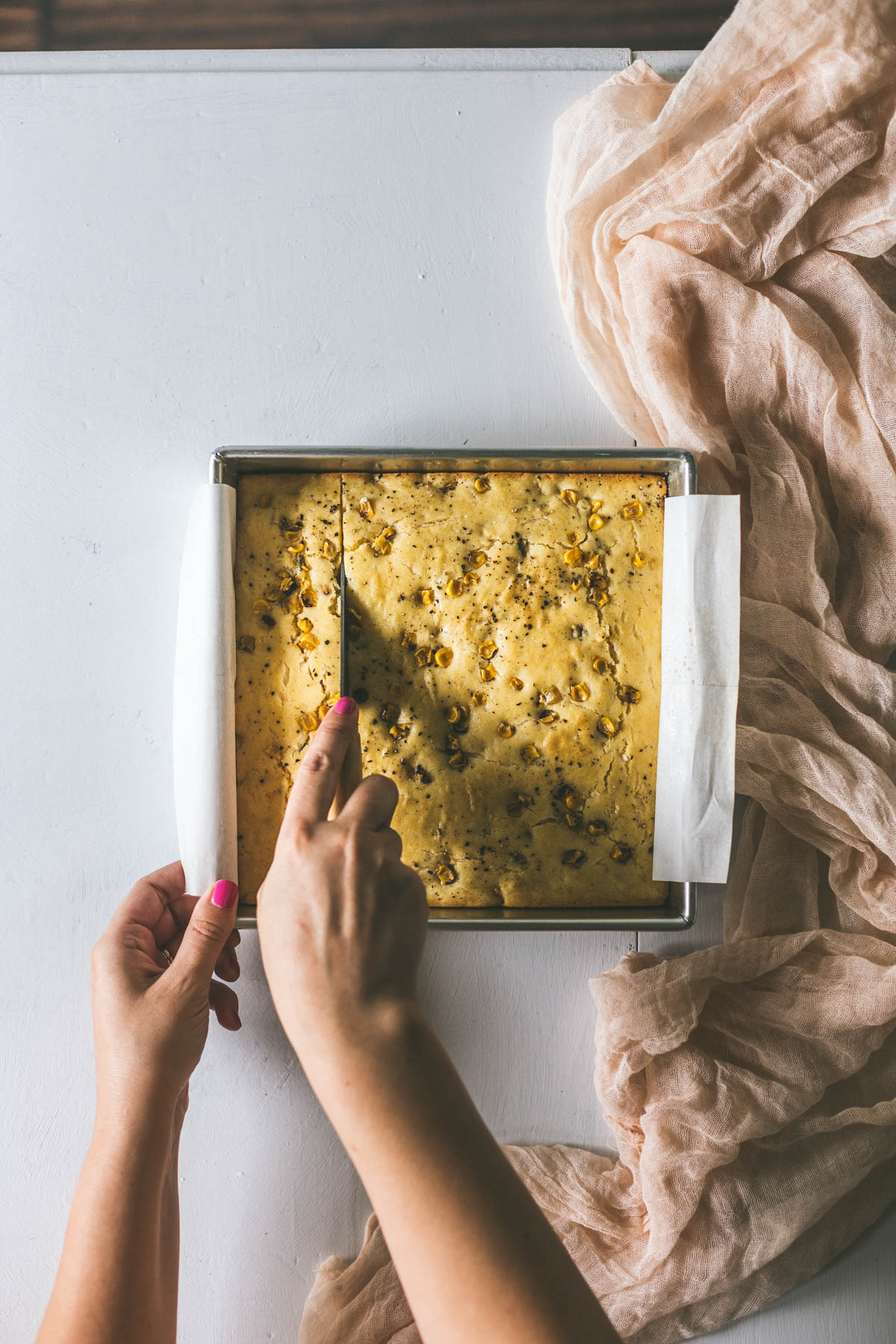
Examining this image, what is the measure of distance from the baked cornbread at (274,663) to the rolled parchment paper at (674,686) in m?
0.03

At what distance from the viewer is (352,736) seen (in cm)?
86

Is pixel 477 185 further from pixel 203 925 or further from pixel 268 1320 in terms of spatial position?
pixel 268 1320

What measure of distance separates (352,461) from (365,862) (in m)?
0.49

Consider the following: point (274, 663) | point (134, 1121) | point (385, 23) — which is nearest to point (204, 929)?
point (134, 1121)

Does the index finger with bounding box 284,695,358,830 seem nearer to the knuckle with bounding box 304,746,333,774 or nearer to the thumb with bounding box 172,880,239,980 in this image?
the knuckle with bounding box 304,746,333,774

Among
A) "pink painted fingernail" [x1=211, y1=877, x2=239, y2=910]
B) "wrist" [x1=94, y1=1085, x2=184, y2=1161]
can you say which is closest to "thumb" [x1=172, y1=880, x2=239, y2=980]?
"pink painted fingernail" [x1=211, y1=877, x2=239, y2=910]

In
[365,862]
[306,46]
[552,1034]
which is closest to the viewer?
[365,862]

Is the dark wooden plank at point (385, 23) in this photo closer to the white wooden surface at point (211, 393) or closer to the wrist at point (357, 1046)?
the white wooden surface at point (211, 393)

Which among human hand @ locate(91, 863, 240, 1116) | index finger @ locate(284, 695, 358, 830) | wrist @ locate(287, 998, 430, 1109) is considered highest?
index finger @ locate(284, 695, 358, 830)

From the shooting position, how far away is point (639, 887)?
1.05 m

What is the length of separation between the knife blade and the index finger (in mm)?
14

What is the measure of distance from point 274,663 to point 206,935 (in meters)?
0.31

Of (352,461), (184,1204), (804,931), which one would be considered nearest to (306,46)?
(352,461)

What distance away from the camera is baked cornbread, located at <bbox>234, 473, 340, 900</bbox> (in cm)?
103
